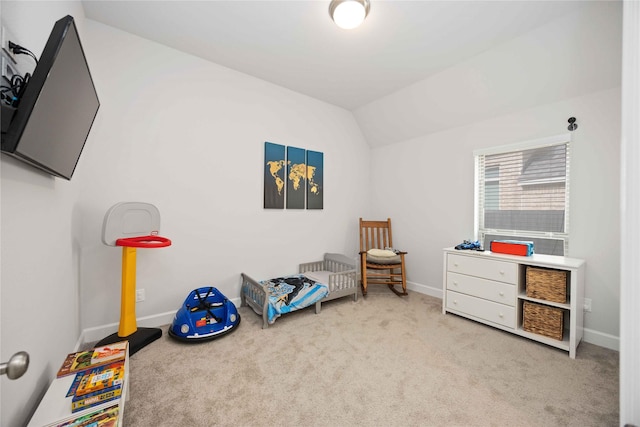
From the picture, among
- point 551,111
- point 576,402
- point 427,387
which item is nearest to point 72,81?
point 427,387

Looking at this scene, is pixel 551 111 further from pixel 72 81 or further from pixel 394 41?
pixel 72 81

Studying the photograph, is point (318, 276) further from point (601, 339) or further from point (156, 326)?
point (601, 339)

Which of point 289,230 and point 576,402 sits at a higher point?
point 289,230

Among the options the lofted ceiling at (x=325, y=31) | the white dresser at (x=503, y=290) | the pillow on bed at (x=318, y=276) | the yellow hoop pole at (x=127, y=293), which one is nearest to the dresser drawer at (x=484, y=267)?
the white dresser at (x=503, y=290)

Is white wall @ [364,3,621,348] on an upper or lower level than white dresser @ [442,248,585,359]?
upper

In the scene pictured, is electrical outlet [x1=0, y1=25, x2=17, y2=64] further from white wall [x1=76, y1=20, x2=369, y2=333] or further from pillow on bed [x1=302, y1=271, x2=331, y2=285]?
pillow on bed [x1=302, y1=271, x2=331, y2=285]

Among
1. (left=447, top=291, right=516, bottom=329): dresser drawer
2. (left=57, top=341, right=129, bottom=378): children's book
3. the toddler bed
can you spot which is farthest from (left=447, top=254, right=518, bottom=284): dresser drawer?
(left=57, top=341, right=129, bottom=378): children's book

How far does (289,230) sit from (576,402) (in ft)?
9.18

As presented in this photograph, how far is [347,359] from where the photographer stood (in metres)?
1.91

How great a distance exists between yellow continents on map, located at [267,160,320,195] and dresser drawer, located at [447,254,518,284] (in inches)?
75.3

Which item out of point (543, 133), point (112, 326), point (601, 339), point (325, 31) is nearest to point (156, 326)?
point (112, 326)

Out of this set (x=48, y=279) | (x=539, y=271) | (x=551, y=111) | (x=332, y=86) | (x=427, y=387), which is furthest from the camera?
(x=332, y=86)

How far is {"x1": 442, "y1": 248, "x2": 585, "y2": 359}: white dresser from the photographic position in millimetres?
1981

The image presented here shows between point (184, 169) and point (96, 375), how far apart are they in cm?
181
